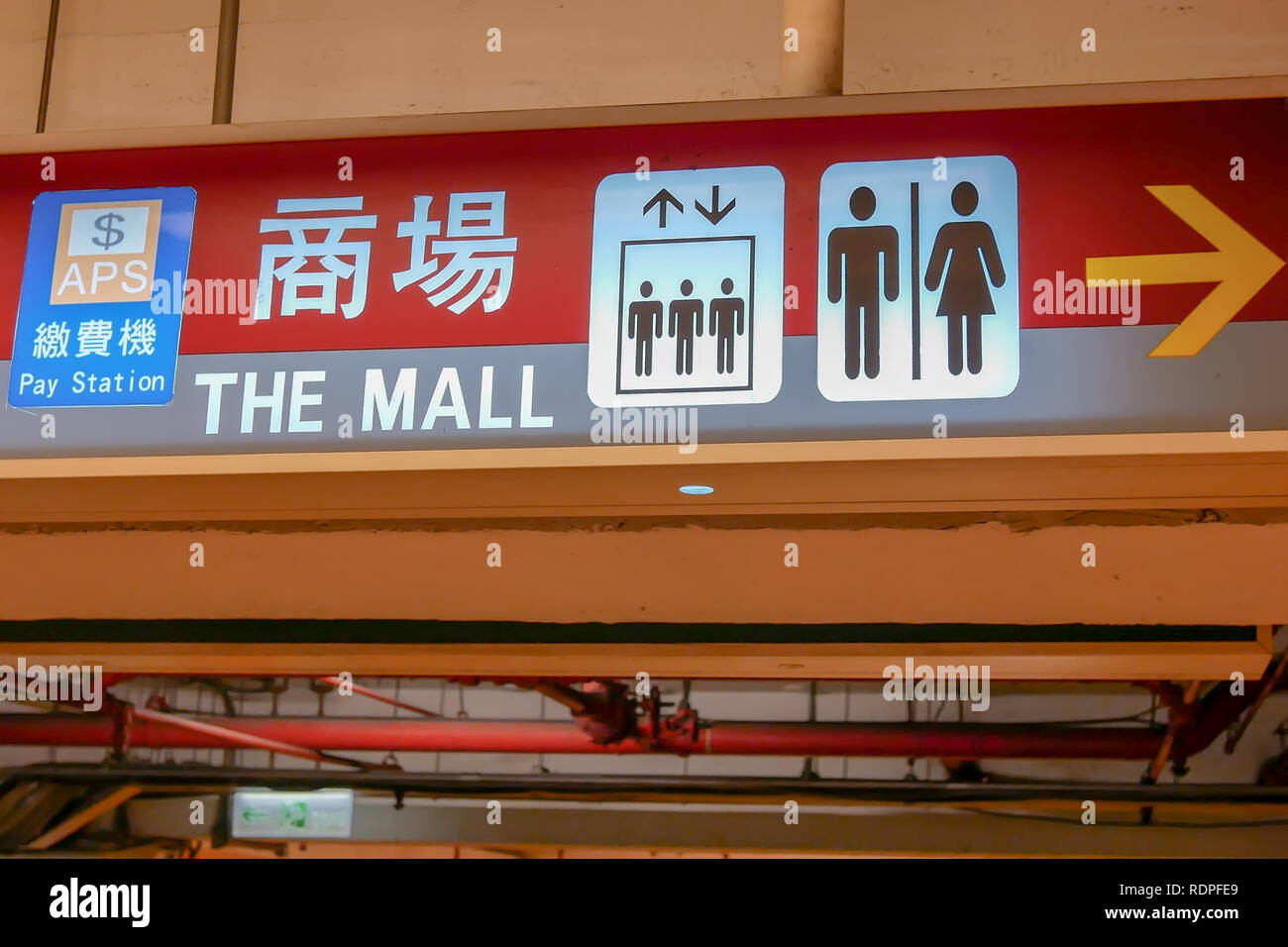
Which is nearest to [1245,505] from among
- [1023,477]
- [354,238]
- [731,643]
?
[1023,477]

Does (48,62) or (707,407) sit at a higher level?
(48,62)

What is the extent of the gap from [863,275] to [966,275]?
0.43 feet

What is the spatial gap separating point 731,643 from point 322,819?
15.1 feet

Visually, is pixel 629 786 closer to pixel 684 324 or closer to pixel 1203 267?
pixel 684 324

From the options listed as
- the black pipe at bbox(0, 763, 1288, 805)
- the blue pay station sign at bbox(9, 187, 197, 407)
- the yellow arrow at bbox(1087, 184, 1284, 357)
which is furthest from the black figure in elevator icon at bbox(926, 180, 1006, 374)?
the black pipe at bbox(0, 763, 1288, 805)

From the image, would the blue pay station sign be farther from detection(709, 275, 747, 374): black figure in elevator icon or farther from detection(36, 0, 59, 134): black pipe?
detection(709, 275, 747, 374): black figure in elevator icon

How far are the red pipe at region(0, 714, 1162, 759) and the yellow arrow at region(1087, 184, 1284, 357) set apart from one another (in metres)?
3.79

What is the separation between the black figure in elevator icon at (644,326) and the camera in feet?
5.14

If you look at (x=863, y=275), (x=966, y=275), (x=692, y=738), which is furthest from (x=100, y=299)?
(x=692, y=738)

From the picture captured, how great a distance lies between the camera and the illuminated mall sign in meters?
1.49

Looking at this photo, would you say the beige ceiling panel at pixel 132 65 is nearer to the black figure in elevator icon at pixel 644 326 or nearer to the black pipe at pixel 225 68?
the black pipe at pixel 225 68

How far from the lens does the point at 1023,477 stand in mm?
1497

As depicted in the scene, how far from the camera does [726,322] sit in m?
1.56

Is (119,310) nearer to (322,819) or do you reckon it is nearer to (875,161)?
(875,161)
